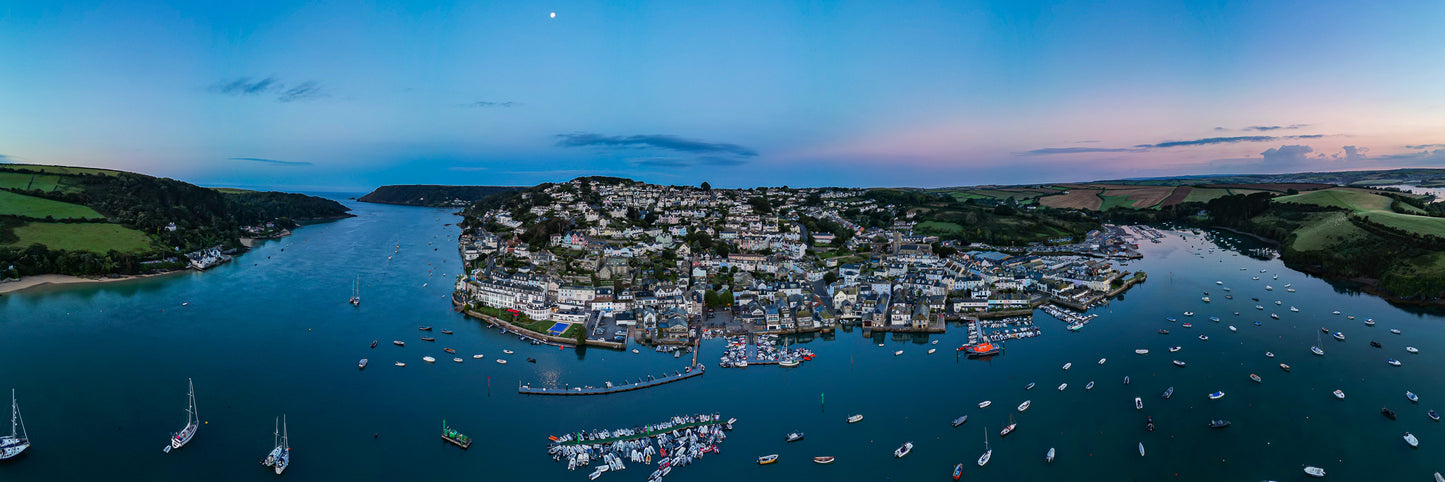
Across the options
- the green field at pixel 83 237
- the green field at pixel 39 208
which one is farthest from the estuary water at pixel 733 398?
the green field at pixel 39 208

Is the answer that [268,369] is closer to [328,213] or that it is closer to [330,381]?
[330,381]

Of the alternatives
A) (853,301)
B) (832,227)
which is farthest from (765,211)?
(853,301)

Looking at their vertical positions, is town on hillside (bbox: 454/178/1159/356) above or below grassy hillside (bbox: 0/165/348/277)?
below

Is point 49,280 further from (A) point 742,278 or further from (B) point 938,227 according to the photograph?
(B) point 938,227

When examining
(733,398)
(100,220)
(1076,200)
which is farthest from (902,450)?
(1076,200)

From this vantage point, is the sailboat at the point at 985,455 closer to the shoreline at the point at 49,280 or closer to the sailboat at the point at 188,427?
the sailboat at the point at 188,427

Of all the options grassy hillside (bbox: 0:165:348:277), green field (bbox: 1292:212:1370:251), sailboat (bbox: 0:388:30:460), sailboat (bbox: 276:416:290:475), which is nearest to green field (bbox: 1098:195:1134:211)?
green field (bbox: 1292:212:1370:251)

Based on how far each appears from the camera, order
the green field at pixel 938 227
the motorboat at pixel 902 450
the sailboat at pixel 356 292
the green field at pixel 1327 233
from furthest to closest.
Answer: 1. the green field at pixel 938 227
2. the green field at pixel 1327 233
3. the sailboat at pixel 356 292
4. the motorboat at pixel 902 450

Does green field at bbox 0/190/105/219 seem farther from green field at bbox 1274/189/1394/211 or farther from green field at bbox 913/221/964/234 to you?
green field at bbox 1274/189/1394/211
